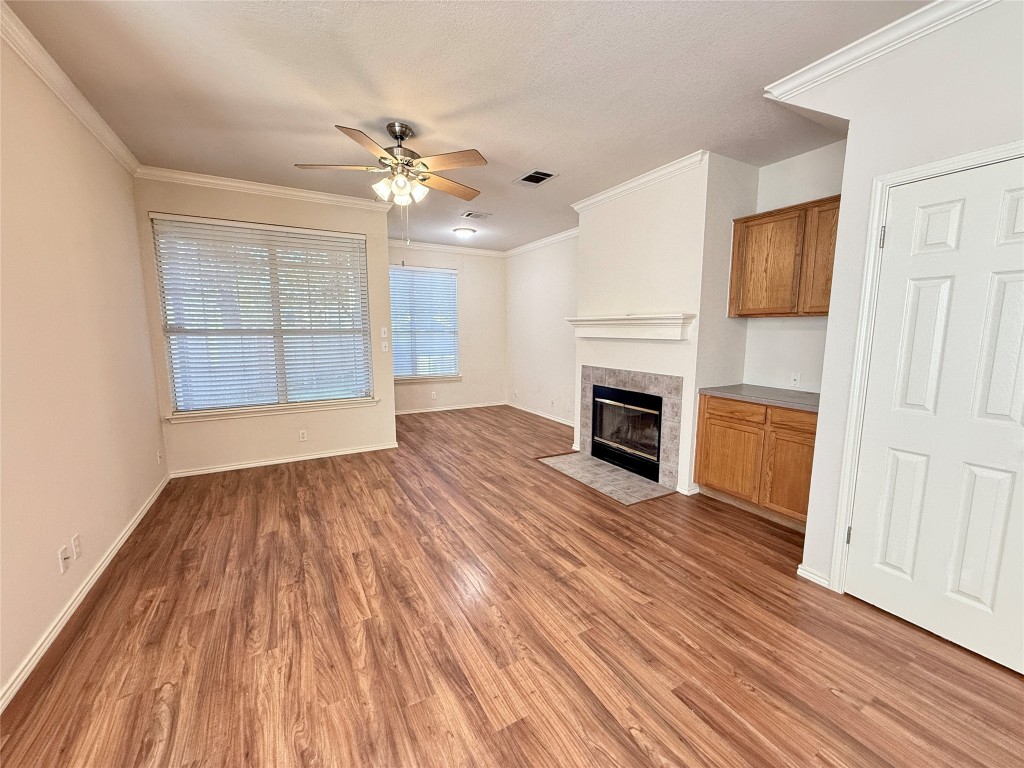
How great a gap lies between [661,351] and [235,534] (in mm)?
3701

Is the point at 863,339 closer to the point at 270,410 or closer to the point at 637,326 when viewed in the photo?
the point at 637,326

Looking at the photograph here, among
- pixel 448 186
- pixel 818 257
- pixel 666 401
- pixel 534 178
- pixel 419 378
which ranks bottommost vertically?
pixel 419 378

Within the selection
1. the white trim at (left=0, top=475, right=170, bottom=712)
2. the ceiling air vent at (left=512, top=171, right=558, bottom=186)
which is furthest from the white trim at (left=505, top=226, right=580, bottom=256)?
the white trim at (left=0, top=475, right=170, bottom=712)

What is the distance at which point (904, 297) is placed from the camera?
6.34ft

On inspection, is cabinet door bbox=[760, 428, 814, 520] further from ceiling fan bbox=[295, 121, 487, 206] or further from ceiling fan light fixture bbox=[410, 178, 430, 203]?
ceiling fan light fixture bbox=[410, 178, 430, 203]

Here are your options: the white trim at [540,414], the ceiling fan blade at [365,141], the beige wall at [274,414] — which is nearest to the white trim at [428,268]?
the beige wall at [274,414]

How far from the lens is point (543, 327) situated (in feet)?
21.3

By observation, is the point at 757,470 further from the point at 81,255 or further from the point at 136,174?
the point at 136,174

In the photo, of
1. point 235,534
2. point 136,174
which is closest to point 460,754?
point 235,534

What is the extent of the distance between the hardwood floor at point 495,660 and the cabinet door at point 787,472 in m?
0.22

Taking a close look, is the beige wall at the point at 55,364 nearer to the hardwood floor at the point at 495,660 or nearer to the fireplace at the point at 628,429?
the hardwood floor at the point at 495,660

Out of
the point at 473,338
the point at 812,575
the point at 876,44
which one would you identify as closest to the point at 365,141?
the point at 876,44

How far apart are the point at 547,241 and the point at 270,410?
4.43 meters

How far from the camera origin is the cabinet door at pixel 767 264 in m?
3.00
